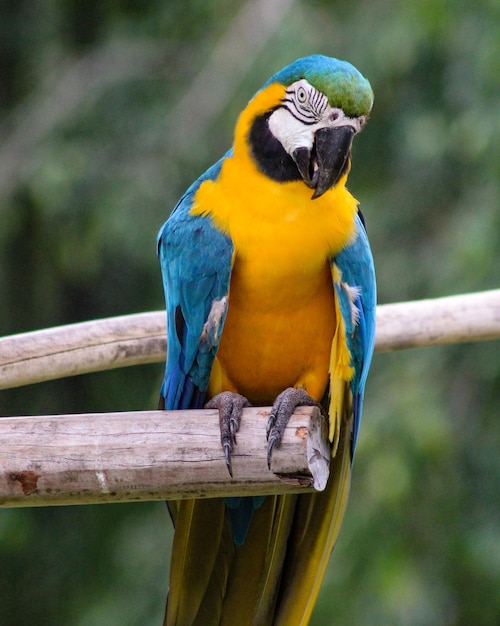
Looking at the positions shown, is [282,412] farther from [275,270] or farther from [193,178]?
[193,178]

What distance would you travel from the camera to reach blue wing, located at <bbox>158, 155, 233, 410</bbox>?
5.96 feet

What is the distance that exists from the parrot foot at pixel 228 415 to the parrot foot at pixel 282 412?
6cm

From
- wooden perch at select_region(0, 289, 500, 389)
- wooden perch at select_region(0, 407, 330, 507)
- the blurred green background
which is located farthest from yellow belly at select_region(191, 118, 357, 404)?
the blurred green background

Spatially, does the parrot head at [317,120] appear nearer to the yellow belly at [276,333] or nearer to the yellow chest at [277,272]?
the yellow chest at [277,272]

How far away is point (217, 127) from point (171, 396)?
7.00ft

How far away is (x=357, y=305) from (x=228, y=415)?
0.35m

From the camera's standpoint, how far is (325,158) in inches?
68.2

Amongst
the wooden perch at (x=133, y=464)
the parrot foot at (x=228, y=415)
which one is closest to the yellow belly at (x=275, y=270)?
the parrot foot at (x=228, y=415)

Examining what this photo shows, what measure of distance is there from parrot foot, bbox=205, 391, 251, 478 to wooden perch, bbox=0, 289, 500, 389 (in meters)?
0.32

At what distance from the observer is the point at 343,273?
184 centimetres

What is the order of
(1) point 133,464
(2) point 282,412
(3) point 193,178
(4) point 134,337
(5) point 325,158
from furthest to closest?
(3) point 193,178 < (4) point 134,337 < (5) point 325,158 < (2) point 282,412 < (1) point 133,464

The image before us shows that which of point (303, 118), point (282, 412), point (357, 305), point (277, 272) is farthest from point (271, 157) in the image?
point (282, 412)

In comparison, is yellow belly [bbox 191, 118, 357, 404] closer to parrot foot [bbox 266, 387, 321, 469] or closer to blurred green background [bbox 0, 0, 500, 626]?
parrot foot [bbox 266, 387, 321, 469]

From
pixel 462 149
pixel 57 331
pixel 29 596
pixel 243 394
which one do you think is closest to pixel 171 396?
pixel 243 394
